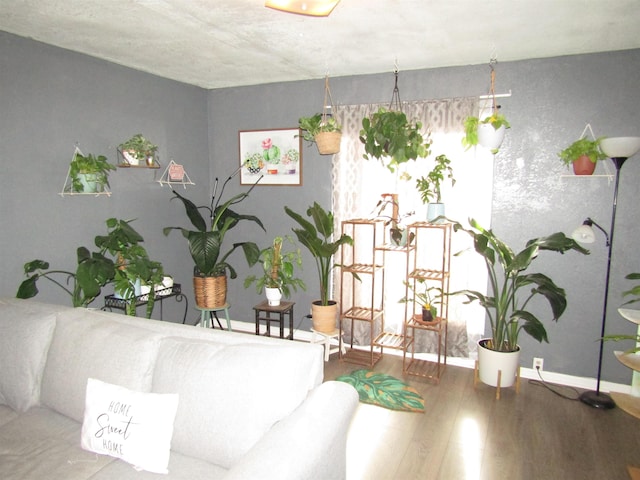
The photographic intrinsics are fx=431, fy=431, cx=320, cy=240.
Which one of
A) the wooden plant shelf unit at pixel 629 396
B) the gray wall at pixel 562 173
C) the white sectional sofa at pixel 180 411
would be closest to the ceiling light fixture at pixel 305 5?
the white sectional sofa at pixel 180 411

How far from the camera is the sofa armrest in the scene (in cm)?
134

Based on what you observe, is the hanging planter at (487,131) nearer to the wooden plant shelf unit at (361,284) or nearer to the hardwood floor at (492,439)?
the wooden plant shelf unit at (361,284)

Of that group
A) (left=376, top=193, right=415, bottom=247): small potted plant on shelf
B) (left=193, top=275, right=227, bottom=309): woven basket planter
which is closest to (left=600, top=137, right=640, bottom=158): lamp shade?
(left=376, top=193, right=415, bottom=247): small potted plant on shelf

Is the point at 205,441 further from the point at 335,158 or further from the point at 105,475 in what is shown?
the point at 335,158

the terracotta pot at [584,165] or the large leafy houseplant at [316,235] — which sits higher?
the terracotta pot at [584,165]

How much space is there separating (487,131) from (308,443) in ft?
8.09


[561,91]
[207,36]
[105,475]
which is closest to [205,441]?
[105,475]

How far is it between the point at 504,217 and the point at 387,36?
5.55 ft

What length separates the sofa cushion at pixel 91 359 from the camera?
73.1 inches

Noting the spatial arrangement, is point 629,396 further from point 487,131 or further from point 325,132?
point 325,132

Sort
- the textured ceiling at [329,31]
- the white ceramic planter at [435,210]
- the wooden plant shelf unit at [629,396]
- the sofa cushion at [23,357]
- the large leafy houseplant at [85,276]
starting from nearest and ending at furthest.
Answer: the sofa cushion at [23,357], the wooden plant shelf unit at [629,396], the textured ceiling at [329,31], the large leafy houseplant at [85,276], the white ceramic planter at [435,210]

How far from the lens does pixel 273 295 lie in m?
3.70

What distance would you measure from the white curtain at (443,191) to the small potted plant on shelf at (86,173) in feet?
6.29

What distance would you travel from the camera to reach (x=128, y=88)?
11.7 feet
